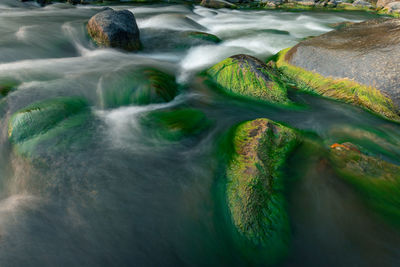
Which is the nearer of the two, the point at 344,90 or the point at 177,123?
the point at 177,123

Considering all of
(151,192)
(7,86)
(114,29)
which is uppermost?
(114,29)

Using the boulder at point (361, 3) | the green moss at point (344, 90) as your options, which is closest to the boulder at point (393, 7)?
the boulder at point (361, 3)

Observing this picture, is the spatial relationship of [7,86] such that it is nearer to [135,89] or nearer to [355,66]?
[135,89]

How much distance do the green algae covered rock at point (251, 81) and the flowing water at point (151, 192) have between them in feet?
0.87

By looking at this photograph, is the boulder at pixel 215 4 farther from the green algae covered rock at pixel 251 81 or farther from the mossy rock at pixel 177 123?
the mossy rock at pixel 177 123

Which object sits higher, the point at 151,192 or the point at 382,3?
the point at 382,3

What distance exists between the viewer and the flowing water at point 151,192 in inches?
87.7

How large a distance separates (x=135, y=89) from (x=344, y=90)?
4.31 m

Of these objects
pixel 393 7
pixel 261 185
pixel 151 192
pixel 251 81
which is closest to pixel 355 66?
pixel 251 81

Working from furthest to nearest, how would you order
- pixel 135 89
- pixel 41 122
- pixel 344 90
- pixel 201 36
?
pixel 201 36
pixel 344 90
pixel 135 89
pixel 41 122

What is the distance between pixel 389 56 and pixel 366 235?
3.73 m

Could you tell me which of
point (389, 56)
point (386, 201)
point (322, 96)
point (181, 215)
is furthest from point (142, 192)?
point (389, 56)

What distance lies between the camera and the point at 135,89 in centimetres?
435

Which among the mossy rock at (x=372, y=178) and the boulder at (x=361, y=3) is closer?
the mossy rock at (x=372, y=178)
